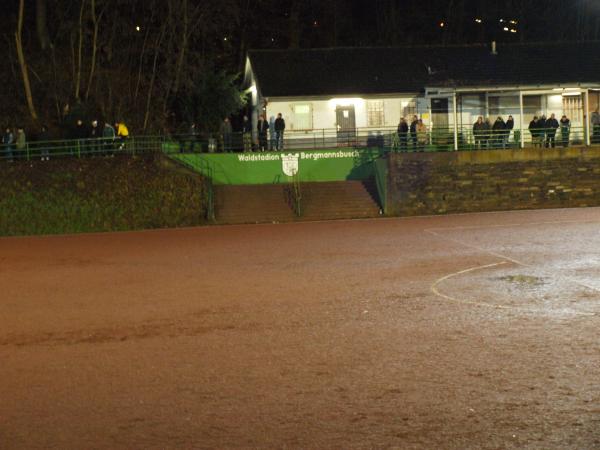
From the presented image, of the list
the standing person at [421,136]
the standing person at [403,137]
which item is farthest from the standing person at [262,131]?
the standing person at [421,136]

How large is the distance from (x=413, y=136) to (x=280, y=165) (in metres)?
5.15

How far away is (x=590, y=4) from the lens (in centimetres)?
5656

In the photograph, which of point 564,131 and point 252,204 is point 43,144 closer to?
point 252,204

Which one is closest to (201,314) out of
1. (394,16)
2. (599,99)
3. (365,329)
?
(365,329)

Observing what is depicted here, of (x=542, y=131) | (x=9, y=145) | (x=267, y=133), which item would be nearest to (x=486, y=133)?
(x=542, y=131)

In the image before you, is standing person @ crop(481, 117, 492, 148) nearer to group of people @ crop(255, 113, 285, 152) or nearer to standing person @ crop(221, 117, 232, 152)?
group of people @ crop(255, 113, 285, 152)

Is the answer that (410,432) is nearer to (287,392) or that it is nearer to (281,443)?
(281,443)

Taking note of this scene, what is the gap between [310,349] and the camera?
32.9ft

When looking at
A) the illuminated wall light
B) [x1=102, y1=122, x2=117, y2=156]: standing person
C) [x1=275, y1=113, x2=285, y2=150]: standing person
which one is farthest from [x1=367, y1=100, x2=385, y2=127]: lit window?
A: [x1=102, y1=122, x2=117, y2=156]: standing person

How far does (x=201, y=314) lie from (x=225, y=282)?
3.07m

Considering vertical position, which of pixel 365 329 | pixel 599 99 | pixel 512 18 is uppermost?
pixel 512 18

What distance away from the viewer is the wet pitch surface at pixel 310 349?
7.10 meters

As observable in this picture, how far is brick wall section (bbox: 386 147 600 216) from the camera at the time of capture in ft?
100

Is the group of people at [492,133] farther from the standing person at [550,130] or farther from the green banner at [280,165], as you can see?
the green banner at [280,165]
